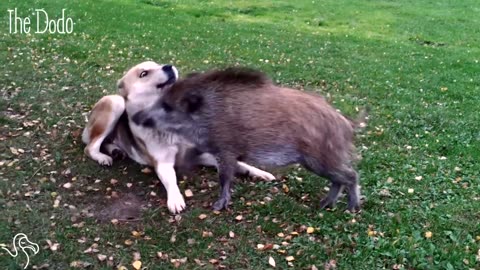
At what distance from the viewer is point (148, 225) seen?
5641 millimetres

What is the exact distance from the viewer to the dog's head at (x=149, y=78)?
20.4 ft

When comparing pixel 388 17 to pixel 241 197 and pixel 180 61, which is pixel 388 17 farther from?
pixel 241 197

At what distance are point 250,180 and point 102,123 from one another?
70.7 inches

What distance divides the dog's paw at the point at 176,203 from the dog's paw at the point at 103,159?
1210 mm

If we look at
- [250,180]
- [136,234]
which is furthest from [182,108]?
[250,180]

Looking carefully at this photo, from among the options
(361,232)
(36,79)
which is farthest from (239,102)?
(36,79)

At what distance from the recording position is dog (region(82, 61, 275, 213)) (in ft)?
20.3

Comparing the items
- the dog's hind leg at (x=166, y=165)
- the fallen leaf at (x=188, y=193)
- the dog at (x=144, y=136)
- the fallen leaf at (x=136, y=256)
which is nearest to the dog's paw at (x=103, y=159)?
the dog at (x=144, y=136)

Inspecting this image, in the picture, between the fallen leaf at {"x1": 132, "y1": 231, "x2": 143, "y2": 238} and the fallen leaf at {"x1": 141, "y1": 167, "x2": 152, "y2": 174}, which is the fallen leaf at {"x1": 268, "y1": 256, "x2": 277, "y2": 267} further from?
the fallen leaf at {"x1": 141, "y1": 167, "x2": 152, "y2": 174}

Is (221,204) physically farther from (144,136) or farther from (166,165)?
(144,136)

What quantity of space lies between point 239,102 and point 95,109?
7.36 feet

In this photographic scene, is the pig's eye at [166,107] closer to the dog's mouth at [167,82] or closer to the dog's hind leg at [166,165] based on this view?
the dog's mouth at [167,82]

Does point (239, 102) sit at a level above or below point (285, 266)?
above

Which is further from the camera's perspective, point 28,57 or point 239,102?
point 28,57
